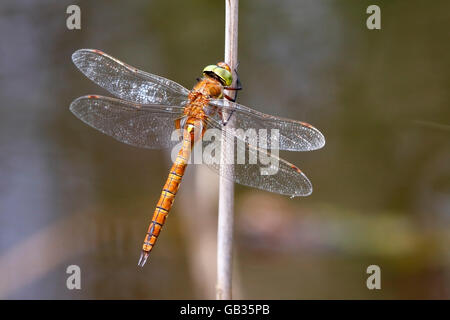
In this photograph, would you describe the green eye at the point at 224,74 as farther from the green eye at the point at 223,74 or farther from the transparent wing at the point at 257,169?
the transparent wing at the point at 257,169

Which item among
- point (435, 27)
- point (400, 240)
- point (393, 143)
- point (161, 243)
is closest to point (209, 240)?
point (161, 243)

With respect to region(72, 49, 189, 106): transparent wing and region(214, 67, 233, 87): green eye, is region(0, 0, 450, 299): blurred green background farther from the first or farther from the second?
region(214, 67, 233, 87): green eye

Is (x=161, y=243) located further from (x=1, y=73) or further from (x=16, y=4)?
(x=16, y=4)

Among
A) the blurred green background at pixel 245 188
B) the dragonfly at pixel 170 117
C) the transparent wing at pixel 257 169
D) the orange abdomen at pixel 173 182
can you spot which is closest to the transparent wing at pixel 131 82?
the dragonfly at pixel 170 117

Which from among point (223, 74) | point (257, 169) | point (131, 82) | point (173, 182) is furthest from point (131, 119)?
point (257, 169)

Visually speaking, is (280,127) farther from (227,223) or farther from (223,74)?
(227,223)

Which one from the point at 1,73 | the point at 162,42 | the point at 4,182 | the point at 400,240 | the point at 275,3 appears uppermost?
A: the point at 275,3
